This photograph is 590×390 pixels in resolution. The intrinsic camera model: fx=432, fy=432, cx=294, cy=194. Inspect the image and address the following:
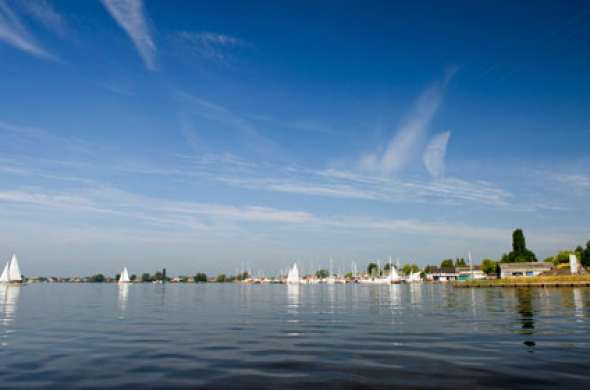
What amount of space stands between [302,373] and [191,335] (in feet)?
48.9

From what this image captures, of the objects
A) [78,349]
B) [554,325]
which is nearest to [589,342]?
[554,325]

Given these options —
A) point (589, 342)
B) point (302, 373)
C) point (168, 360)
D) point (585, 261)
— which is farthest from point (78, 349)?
point (585, 261)

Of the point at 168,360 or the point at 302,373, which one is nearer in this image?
the point at 302,373

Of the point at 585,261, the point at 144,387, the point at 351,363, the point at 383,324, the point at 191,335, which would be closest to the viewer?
the point at 144,387

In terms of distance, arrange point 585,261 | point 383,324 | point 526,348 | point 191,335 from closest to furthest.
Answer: point 526,348 → point 191,335 → point 383,324 → point 585,261

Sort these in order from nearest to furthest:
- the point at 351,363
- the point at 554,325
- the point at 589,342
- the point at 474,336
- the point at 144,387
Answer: the point at 144,387, the point at 351,363, the point at 589,342, the point at 474,336, the point at 554,325

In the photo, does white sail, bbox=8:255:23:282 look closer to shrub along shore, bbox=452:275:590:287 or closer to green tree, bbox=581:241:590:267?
shrub along shore, bbox=452:275:590:287

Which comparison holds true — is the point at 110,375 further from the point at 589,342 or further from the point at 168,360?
the point at 589,342

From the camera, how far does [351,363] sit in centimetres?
1952

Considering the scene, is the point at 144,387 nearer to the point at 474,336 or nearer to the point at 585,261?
the point at 474,336

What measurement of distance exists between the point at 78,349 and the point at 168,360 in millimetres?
6875

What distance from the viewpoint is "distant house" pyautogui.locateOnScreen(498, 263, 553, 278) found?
593 ft

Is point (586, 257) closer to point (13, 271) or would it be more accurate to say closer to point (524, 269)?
point (524, 269)

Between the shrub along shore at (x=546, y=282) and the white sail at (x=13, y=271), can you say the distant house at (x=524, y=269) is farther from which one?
the white sail at (x=13, y=271)
